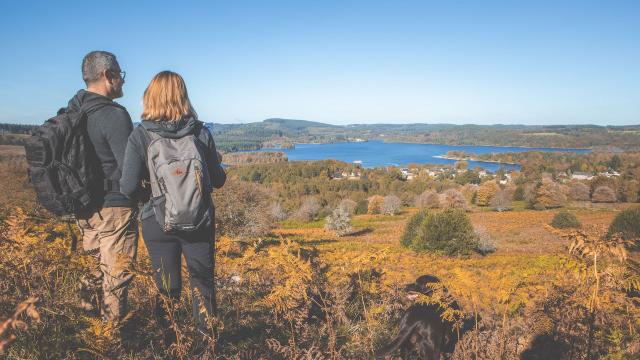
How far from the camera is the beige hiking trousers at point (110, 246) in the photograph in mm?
2289

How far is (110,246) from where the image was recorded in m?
2.36

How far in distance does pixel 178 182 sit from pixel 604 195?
7698 cm

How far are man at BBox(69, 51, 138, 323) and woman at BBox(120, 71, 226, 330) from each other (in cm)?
20

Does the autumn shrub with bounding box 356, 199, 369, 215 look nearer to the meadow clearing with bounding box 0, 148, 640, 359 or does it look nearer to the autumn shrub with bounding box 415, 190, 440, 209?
the autumn shrub with bounding box 415, 190, 440, 209

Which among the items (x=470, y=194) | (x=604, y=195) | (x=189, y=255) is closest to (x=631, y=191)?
(x=604, y=195)

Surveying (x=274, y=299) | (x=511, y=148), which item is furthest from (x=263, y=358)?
(x=511, y=148)

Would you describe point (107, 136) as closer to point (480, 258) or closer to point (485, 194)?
point (480, 258)

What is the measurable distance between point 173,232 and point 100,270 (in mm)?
753

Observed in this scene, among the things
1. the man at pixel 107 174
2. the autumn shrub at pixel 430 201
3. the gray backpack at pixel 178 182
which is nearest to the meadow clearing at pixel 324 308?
the man at pixel 107 174

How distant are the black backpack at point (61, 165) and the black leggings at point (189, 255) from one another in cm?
45

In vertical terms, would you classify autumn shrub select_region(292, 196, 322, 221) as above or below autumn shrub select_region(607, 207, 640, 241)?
below

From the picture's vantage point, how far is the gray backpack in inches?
80.3

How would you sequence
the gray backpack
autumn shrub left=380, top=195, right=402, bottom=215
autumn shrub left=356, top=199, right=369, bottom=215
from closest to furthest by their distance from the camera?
the gray backpack, autumn shrub left=380, top=195, right=402, bottom=215, autumn shrub left=356, top=199, right=369, bottom=215

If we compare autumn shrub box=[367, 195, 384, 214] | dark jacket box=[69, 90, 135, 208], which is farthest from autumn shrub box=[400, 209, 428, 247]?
autumn shrub box=[367, 195, 384, 214]
